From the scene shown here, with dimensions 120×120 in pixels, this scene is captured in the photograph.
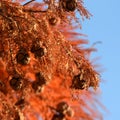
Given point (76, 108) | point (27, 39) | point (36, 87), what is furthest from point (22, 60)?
point (76, 108)

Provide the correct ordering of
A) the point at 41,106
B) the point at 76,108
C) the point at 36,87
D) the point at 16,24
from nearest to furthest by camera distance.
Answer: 1. the point at 16,24
2. the point at 36,87
3. the point at 41,106
4. the point at 76,108

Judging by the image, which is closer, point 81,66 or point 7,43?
point 7,43

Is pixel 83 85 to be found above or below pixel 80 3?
below

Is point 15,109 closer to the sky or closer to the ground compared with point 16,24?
closer to the ground

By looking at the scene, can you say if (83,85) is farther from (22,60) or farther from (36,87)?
(22,60)

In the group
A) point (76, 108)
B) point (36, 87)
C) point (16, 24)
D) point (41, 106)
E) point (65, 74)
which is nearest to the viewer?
point (16, 24)

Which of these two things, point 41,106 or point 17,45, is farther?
point 41,106

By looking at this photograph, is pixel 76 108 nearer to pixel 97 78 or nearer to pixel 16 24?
pixel 97 78

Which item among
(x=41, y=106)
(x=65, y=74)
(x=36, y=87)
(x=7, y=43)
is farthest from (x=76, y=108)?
(x=7, y=43)

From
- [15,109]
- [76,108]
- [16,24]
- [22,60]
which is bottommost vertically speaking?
[76,108]
